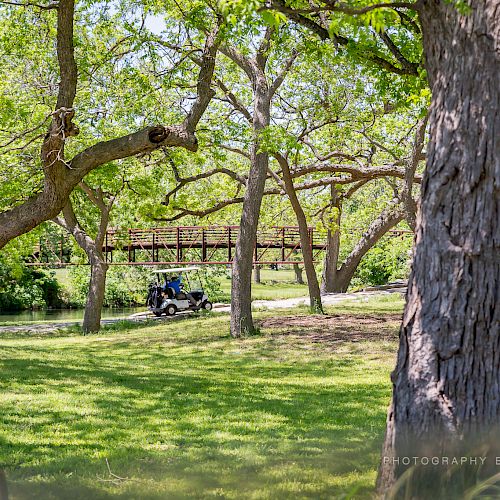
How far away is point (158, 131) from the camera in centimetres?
970

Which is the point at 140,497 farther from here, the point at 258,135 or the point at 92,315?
the point at 92,315

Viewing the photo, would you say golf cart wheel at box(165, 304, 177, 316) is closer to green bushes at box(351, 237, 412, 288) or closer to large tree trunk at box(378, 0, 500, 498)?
green bushes at box(351, 237, 412, 288)

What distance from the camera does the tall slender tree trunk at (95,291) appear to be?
20.4 metres

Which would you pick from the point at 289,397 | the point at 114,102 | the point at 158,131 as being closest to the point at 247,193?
the point at 114,102

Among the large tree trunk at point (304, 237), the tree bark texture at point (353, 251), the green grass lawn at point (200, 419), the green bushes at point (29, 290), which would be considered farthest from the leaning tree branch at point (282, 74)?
the green bushes at point (29, 290)

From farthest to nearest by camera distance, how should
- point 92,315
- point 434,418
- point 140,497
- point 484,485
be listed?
point 92,315, point 140,497, point 434,418, point 484,485

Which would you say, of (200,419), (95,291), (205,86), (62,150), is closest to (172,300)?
(95,291)

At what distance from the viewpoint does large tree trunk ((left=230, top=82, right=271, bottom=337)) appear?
49.9 ft

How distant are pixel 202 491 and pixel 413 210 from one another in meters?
9.50

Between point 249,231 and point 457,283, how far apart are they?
37.9 feet

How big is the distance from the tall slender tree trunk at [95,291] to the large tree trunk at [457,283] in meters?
17.2

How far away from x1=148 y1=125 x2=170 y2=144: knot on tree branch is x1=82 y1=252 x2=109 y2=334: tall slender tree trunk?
11064 mm

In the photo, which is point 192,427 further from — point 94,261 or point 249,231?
point 94,261

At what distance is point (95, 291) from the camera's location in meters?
20.5
